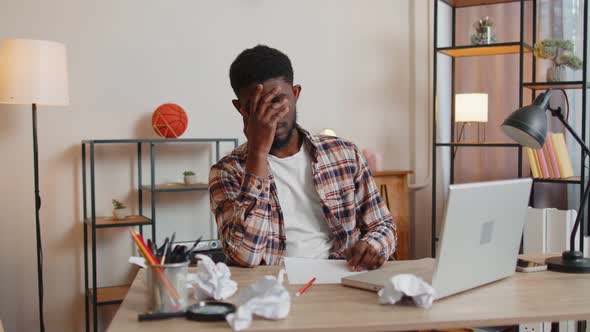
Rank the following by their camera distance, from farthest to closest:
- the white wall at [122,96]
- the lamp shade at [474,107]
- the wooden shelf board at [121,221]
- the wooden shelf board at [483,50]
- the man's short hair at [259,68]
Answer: the lamp shade at [474,107] < the wooden shelf board at [483,50] < the white wall at [122,96] < the wooden shelf board at [121,221] < the man's short hair at [259,68]

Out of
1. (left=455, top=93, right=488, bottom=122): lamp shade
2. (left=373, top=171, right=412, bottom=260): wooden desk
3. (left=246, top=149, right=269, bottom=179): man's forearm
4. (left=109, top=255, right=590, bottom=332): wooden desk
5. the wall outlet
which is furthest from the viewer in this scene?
(left=373, top=171, right=412, bottom=260): wooden desk

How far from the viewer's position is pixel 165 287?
1.21 meters

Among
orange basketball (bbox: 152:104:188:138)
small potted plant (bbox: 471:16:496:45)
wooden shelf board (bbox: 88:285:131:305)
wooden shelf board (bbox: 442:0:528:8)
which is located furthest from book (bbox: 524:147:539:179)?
wooden shelf board (bbox: 88:285:131:305)

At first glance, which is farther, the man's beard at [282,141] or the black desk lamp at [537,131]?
the man's beard at [282,141]

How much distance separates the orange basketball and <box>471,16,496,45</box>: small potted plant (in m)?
1.76

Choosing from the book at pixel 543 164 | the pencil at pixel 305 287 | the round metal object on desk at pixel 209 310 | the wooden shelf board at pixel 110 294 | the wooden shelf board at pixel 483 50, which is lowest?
the wooden shelf board at pixel 110 294

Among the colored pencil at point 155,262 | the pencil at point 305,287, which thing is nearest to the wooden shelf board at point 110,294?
the pencil at point 305,287

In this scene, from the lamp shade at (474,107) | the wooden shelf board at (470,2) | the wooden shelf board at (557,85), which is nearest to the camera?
the wooden shelf board at (557,85)

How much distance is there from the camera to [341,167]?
1.99 metres

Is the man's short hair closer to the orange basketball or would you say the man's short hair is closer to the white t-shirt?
the white t-shirt

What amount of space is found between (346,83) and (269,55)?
2.02 metres

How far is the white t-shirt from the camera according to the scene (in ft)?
6.32

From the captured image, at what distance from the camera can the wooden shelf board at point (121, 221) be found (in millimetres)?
2992

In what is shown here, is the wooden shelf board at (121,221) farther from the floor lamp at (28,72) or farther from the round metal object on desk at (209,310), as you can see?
the round metal object on desk at (209,310)
